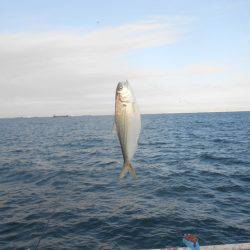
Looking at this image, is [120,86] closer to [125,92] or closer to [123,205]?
[125,92]

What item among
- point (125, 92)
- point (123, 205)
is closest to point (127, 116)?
point (125, 92)

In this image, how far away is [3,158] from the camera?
35312 mm

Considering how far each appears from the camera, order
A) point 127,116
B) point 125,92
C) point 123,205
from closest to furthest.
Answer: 1. point 125,92
2. point 127,116
3. point 123,205

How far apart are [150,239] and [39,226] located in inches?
192

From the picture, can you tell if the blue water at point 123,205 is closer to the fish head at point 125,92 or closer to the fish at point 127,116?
the fish at point 127,116

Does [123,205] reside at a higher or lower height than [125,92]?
lower

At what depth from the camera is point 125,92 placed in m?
4.11

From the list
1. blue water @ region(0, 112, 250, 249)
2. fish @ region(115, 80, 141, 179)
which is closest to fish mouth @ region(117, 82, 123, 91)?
fish @ region(115, 80, 141, 179)

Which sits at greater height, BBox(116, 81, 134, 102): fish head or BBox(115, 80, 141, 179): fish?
BBox(116, 81, 134, 102): fish head

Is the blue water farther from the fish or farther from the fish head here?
the fish head

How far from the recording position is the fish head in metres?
4.09

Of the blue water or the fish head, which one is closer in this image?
the fish head

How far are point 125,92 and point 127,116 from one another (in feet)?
1.05

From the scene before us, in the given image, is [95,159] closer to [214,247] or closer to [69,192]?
[69,192]
